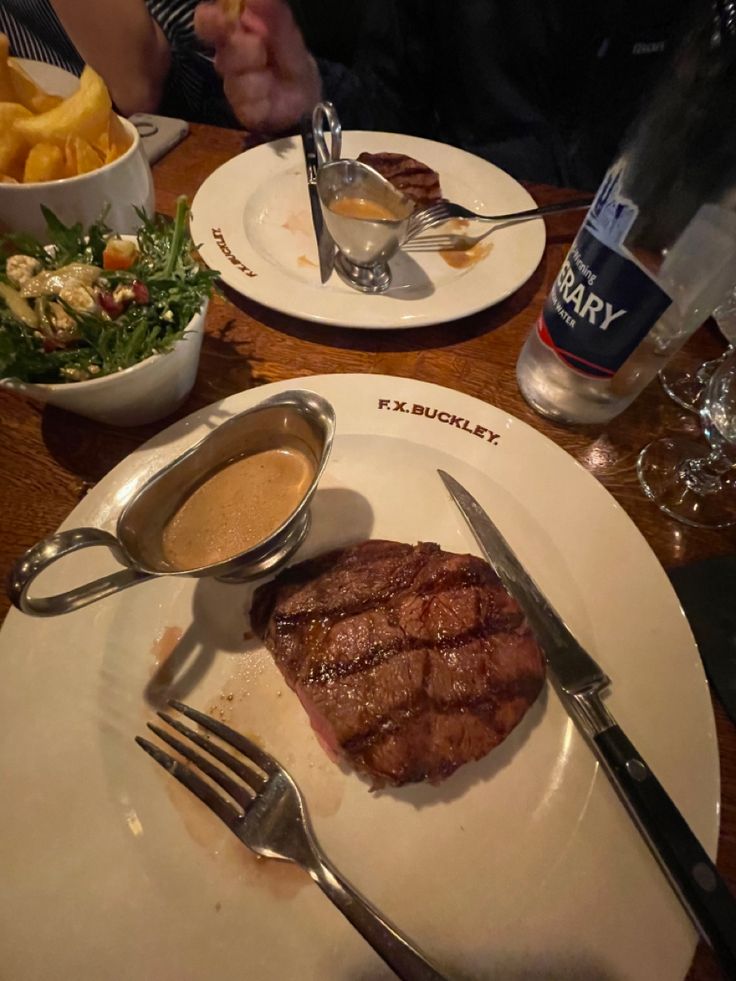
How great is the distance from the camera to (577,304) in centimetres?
152

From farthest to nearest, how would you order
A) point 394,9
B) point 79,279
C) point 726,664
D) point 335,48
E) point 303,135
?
point 335,48 → point 394,9 → point 303,135 → point 79,279 → point 726,664

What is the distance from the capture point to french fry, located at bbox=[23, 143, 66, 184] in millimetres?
1642

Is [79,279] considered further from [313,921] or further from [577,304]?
[313,921]

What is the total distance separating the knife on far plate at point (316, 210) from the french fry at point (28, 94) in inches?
37.5

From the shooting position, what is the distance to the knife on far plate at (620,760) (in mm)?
979

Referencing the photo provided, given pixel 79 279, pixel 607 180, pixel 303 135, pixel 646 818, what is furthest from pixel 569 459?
pixel 303 135

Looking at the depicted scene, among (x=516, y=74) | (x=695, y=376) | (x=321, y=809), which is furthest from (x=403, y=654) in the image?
(x=516, y=74)

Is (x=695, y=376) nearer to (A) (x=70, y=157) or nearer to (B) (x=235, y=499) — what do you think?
(B) (x=235, y=499)

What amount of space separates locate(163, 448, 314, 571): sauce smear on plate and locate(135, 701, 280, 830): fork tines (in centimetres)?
37

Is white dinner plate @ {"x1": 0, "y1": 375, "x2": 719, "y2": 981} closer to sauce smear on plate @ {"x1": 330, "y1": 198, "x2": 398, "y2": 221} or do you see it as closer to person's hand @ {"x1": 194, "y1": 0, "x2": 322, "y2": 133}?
sauce smear on plate @ {"x1": 330, "y1": 198, "x2": 398, "y2": 221}

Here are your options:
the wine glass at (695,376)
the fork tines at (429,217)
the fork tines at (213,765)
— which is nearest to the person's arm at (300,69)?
the fork tines at (429,217)

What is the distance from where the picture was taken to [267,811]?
45.1 inches

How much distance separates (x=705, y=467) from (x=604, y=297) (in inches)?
25.8

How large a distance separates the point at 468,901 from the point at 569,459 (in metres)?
1.11
